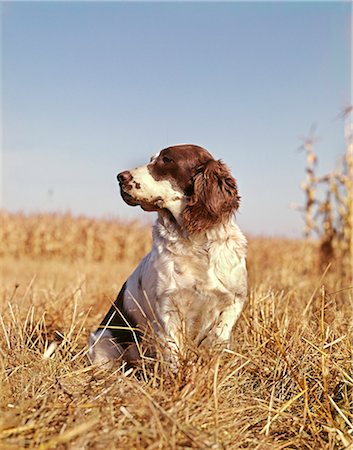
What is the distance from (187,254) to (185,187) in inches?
16.0

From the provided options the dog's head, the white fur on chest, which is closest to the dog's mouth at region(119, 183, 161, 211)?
the dog's head

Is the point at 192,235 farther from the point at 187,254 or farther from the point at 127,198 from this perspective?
the point at 127,198

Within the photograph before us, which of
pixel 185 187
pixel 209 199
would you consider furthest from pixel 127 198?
pixel 209 199

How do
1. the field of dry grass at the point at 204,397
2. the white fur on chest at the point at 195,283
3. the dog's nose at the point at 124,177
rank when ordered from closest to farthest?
the field of dry grass at the point at 204,397
the white fur on chest at the point at 195,283
the dog's nose at the point at 124,177

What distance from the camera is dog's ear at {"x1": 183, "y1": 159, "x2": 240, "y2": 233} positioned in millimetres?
3406

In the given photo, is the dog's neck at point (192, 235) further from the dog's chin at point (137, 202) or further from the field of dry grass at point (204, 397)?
the field of dry grass at point (204, 397)

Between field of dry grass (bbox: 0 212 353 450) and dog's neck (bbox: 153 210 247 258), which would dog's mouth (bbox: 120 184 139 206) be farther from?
field of dry grass (bbox: 0 212 353 450)

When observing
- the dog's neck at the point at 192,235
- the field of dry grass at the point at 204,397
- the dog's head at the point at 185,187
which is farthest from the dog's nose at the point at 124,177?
the field of dry grass at the point at 204,397

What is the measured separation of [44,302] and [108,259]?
11.7 meters

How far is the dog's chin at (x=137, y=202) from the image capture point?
11.3 ft

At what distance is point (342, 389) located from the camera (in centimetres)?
284

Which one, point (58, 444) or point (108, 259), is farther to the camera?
point (108, 259)

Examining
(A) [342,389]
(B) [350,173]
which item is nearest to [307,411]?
(A) [342,389]

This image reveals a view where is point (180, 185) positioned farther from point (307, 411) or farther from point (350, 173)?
point (350, 173)
